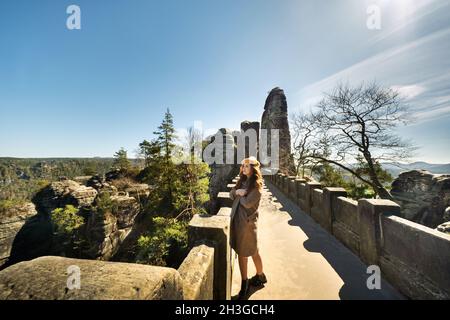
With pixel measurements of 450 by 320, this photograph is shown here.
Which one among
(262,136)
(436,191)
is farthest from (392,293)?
(262,136)

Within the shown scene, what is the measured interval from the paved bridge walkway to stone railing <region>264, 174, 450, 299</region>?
0.27 metres

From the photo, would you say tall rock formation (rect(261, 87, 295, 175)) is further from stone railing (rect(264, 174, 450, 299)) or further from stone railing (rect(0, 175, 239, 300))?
stone railing (rect(0, 175, 239, 300))

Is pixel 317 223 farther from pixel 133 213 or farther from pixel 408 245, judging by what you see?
pixel 133 213

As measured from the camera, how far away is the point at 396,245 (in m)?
2.97

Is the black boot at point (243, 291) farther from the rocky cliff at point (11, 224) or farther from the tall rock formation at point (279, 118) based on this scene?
the rocky cliff at point (11, 224)

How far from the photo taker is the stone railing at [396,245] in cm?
227

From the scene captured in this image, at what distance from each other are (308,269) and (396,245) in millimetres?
1523

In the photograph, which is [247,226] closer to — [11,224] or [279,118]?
[279,118]

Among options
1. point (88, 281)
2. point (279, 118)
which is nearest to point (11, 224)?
point (88, 281)

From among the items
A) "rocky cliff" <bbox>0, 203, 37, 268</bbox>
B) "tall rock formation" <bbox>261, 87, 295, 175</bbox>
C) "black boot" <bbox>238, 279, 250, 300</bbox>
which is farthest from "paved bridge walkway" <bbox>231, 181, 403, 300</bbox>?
"rocky cliff" <bbox>0, 203, 37, 268</bbox>
